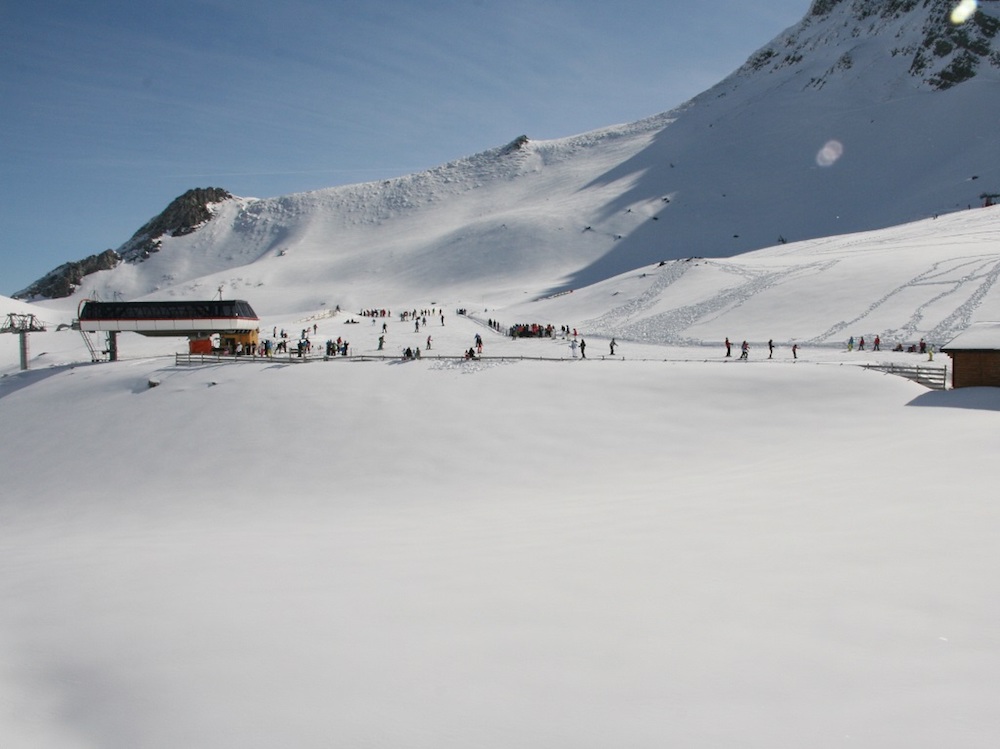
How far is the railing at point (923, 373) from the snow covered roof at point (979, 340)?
1209 millimetres

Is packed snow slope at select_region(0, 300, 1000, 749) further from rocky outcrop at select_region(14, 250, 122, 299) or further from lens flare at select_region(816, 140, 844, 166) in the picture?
rocky outcrop at select_region(14, 250, 122, 299)

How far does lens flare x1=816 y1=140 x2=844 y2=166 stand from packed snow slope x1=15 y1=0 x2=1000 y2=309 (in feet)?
1.20

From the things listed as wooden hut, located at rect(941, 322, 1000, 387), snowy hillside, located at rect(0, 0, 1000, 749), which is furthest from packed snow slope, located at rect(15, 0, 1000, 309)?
wooden hut, located at rect(941, 322, 1000, 387)

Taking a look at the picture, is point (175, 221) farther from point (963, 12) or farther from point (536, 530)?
point (963, 12)

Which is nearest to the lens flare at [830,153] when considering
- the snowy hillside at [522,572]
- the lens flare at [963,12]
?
the lens flare at [963,12]

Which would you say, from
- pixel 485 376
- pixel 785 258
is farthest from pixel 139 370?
pixel 785 258

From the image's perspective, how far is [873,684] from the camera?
5926mm

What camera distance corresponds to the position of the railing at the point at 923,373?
82.6ft

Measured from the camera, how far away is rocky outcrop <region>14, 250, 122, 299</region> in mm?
133438

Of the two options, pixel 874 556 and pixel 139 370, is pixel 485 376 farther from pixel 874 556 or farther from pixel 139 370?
pixel 874 556

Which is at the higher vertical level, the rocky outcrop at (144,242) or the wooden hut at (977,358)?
the rocky outcrop at (144,242)

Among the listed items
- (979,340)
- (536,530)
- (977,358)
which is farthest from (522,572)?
(979,340)

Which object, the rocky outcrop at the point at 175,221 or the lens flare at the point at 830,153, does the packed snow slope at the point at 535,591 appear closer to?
the lens flare at the point at 830,153

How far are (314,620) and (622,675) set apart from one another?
12.4 ft
